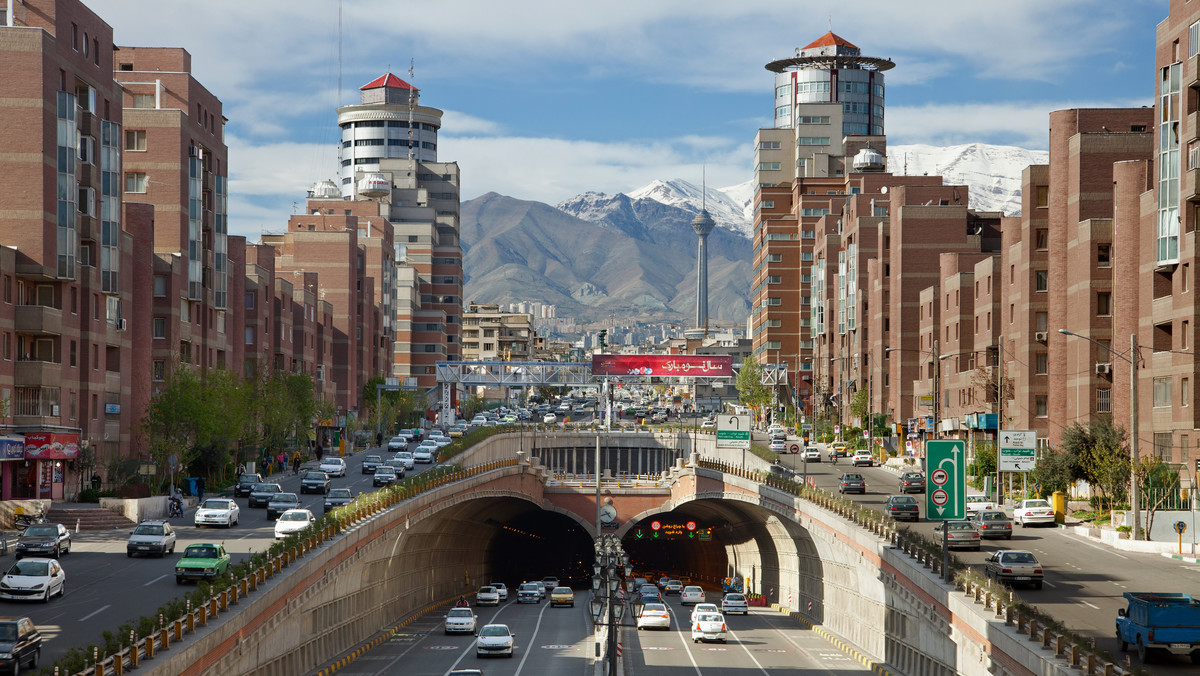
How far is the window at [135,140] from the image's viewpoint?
331 ft

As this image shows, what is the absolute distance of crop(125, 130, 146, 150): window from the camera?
10088 cm

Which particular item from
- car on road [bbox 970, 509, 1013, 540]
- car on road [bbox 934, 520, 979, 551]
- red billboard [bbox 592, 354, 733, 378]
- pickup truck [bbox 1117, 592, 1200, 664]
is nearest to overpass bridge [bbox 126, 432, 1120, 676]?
car on road [bbox 934, 520, 979, 551]

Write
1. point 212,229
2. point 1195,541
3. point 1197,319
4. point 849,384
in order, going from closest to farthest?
point 1195,541
point 1197,319
point 212,229
point 849,384

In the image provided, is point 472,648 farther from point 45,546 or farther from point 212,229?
point 212,229

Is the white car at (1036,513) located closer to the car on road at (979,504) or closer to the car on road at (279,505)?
the car on road at (979,504)

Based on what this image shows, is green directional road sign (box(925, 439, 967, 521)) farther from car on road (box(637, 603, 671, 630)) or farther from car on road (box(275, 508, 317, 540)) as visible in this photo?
car on road (box(637, 603, 671, 630))

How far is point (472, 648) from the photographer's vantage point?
71.6 m

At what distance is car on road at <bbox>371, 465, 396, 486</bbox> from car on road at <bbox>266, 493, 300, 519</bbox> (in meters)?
16.3

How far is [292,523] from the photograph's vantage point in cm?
6378

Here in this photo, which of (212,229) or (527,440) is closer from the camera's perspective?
(212,229)

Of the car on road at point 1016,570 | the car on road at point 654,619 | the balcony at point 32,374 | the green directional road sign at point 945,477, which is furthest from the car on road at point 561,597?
the green directional road sign at point 945,477

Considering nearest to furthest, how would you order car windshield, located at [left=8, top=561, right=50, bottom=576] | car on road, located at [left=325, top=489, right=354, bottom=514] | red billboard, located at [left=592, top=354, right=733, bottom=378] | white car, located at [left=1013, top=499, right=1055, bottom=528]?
car windshield, located at [left=8, top=561, right=50, bottom=576] < white car, located at [left=1013, top=499, right=1055, bottom=528] < car on road, located at [left=325, top=489, right=354, bottom=514] < red billboard, located at [left=592, top=354, right=733, bottom=378]

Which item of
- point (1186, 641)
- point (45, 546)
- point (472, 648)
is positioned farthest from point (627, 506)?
point (1186, 641)

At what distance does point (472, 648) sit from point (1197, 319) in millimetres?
40894
